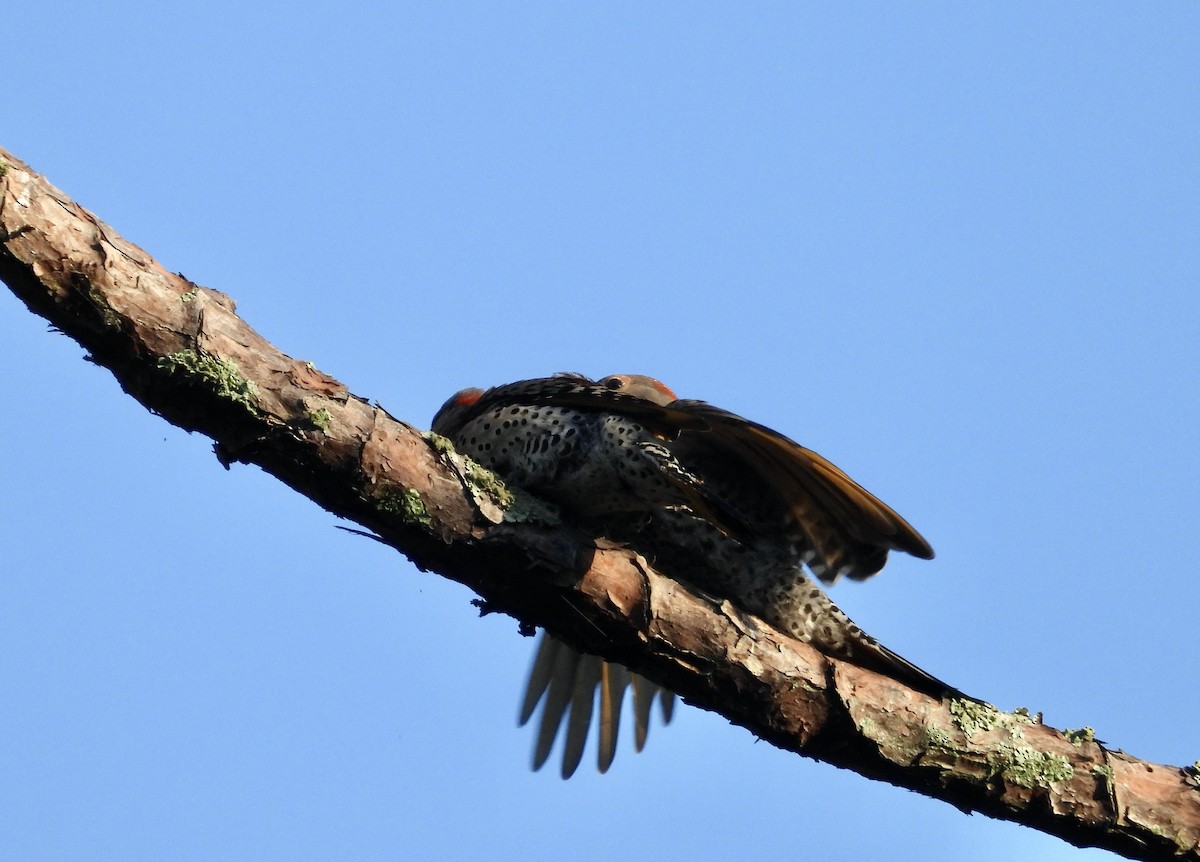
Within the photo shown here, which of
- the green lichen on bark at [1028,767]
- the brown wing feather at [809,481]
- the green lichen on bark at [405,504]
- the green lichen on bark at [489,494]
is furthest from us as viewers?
the brown wing feather at [809,481]

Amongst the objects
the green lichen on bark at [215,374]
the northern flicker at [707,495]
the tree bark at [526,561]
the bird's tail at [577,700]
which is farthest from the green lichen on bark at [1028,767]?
the green lichen on bark at [215,374]

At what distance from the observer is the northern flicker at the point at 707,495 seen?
414 cm

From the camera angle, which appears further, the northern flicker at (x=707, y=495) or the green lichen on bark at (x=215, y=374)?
the northern flicker at (x=707, y=495)

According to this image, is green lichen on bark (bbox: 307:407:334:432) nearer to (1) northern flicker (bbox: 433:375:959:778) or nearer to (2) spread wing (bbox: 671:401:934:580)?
(1) northern flicker (bbox: 433:375:959:778)

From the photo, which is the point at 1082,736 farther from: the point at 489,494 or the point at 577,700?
the point at 577,700

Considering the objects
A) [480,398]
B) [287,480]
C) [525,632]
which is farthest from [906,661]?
[287,480]

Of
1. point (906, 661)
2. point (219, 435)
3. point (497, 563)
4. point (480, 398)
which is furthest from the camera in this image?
point (480, 398)

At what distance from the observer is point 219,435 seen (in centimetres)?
329

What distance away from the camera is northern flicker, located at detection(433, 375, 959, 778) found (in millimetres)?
4145

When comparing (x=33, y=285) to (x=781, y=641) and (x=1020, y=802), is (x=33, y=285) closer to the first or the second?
(x=781, y=641)

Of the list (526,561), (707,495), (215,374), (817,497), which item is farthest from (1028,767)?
(215,374)

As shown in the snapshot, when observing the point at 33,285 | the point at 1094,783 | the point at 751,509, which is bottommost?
the point at 33,285

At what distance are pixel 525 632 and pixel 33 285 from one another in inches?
67.4

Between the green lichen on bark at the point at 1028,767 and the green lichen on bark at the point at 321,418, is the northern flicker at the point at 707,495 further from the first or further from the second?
the green lichen on bark at the point at 321,418
